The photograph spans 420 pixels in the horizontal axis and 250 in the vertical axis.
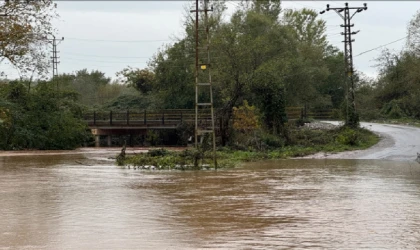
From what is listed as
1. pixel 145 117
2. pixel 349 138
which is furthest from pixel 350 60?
pixel 145 117

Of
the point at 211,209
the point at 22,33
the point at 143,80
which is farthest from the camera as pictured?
the point at 143,80

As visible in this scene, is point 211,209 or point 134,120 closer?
point 211,209

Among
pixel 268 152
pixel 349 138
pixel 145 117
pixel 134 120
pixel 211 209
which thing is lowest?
pixel 211 209

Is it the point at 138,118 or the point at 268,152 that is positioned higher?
the point at 138,118

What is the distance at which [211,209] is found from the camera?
16234mm

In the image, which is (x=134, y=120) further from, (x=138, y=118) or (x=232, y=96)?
(x=232, y=96)

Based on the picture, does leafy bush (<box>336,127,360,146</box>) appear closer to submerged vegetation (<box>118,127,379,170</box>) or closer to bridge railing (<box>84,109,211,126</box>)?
submerged vegetation (<box>118,127,379,170</box>)

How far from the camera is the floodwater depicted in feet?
40.1

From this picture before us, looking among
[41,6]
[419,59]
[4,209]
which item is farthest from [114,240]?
[419,59]

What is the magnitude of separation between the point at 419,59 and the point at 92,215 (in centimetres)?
4674

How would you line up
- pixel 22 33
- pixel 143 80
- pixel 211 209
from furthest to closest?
pixel 143 80 < pixel 22 33 < pixel 211 209

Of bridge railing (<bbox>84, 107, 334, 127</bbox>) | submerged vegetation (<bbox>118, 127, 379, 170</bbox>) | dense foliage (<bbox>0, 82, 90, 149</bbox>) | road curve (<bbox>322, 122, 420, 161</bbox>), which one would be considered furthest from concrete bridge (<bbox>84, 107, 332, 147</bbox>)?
road curve (<bbox>322, 122, 420, 161</bbox>)

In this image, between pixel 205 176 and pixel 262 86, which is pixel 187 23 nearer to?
pixel 262 86

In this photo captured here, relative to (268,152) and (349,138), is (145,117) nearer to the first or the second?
(268,152)
